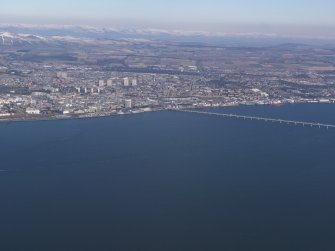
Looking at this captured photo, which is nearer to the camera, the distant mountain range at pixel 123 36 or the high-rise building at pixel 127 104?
the high-rise building at pixel 127 104

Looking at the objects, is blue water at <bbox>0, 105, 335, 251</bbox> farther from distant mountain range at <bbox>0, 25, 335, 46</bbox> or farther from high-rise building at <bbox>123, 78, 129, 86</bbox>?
distant mountain range at <bbox>0, 25, 335, 46</bbox>

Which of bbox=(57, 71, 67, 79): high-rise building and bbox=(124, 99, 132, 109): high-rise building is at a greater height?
bbox=(124, 99, 132, 109): high-rise building

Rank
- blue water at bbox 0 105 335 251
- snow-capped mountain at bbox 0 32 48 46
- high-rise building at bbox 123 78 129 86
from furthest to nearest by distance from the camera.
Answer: snow-capped mountain at bbox 0 32 48 46
high-rise building at bbox 123 78 129 86
blue water at bbox 0 105 335 251

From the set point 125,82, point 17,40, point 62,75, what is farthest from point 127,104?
point 17,40

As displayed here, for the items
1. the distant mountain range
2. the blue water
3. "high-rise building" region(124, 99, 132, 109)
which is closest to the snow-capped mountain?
the distant mountain range

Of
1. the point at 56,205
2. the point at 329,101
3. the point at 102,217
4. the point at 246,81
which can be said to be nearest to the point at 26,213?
the point at 56,205

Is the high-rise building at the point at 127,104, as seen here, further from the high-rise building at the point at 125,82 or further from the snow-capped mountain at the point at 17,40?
the snow-capped mountain at the point at 17,40

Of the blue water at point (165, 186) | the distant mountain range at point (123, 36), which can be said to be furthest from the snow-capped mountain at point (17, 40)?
the blue water at point (165, 186)

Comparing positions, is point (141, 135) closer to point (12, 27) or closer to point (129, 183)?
point (129, 183)

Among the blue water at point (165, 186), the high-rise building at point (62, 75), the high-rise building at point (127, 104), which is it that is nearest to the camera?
the blue water at point (165, 186)
